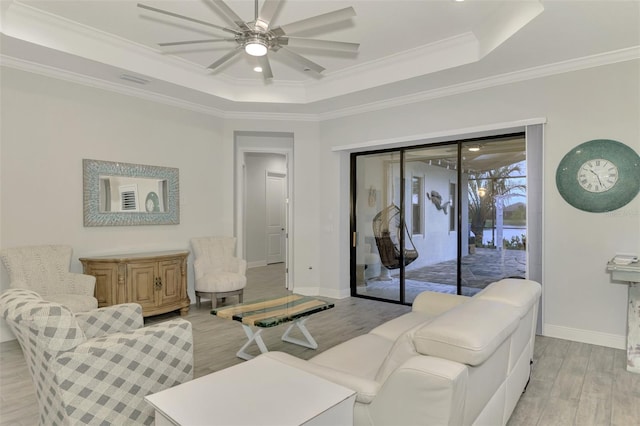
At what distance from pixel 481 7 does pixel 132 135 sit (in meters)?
4.28

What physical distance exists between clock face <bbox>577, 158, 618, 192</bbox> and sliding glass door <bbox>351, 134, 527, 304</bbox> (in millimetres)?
710

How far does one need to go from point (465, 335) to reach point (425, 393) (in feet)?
0.91

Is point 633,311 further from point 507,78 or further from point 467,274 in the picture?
point 507,78

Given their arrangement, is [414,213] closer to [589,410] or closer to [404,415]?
[589,410]

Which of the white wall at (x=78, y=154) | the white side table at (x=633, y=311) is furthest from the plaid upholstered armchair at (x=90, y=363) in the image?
the white side table at (x=633, y=311)

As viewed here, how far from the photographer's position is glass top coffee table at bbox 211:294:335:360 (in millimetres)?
3078

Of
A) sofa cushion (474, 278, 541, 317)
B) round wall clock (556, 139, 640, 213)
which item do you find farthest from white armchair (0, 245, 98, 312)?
round wall clock (556, 139, 640, 213)

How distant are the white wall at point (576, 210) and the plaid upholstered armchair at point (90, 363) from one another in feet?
12.5

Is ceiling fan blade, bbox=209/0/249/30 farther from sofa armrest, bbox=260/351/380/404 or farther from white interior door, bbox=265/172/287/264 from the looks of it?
white interior door, bbox=265/172/287/264

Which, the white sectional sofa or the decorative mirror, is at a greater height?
the decorative mirror

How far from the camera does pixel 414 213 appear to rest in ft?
18.1

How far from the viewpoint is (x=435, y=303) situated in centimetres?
325

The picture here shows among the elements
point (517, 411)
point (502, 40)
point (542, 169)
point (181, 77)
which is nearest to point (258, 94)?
point (181, 77)

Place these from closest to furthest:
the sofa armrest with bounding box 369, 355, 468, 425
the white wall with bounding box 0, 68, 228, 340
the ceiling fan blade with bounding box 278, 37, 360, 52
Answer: the sofa armrest with bounding box 369, 355, 468, 425 → the ceiling fan blade with bounding box 278, 37, 360, 52 → the white wall with bounding box 0, 68, 228, 340
